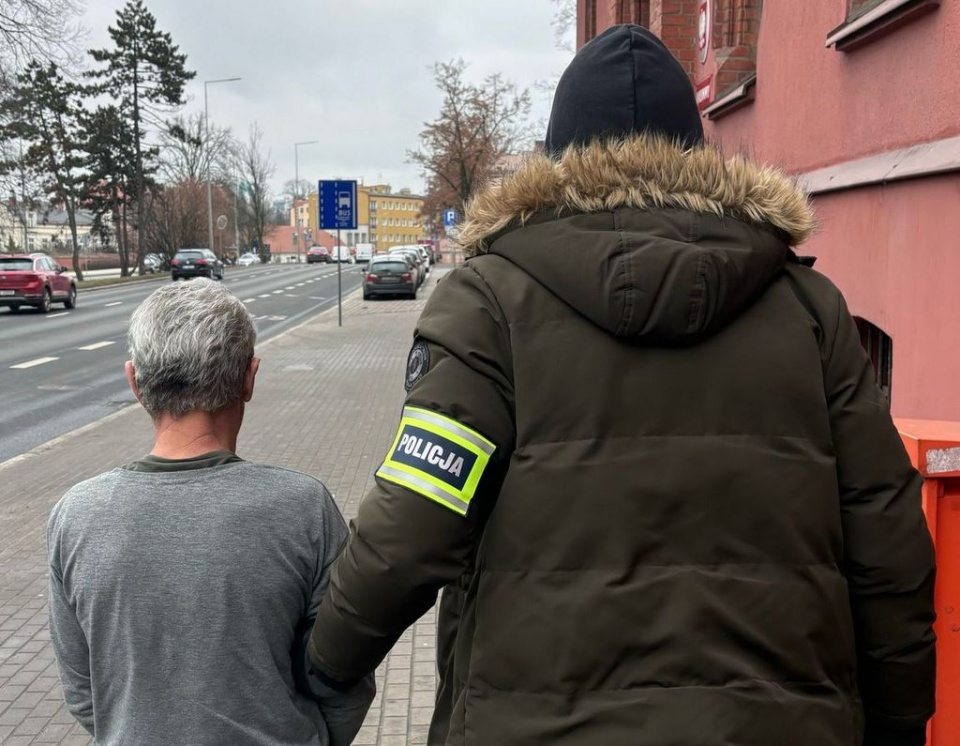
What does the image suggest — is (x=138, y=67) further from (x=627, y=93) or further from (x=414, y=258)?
(x=627, y=93)

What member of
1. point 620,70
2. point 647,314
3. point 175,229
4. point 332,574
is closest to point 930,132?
point 620,70

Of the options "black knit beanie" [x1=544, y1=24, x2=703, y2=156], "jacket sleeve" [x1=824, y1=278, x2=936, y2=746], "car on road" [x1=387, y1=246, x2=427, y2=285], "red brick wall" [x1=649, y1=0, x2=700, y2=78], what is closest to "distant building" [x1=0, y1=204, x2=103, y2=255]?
"car on road" [x1=387, y1=246, x2=427, y2=285]

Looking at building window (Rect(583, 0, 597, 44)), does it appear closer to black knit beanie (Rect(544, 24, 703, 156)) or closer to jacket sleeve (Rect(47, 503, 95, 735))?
black knit beanie (Rect(544, 24, 703, 156))

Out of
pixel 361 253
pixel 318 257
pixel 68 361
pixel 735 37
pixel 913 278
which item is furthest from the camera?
pixel 318 257

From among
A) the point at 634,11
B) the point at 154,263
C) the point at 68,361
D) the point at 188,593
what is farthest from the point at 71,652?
the point at 154,263

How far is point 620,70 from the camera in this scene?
1.67 metres

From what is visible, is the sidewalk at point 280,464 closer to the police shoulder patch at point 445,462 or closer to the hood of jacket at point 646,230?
the police shoulder patch at point 445,462

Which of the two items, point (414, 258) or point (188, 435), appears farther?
point (414, 258)

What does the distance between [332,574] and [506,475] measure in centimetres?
38

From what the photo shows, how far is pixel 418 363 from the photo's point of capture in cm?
158

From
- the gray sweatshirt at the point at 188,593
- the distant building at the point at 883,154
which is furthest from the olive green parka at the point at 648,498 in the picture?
the distant building at the point at 883,154

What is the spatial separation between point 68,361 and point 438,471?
1670cm

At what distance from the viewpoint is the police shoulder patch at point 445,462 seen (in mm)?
1478

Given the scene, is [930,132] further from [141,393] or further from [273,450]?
[273,450]
